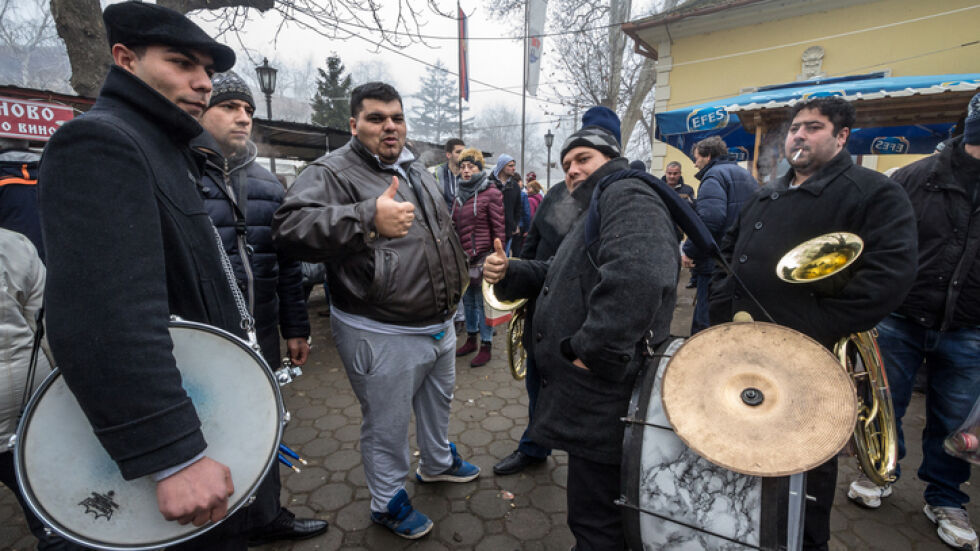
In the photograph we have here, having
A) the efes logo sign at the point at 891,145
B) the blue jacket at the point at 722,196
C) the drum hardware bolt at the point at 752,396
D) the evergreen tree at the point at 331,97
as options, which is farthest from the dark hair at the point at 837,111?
the evergreen tree at the point at 331,97

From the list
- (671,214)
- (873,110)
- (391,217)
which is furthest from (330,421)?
(873,110)

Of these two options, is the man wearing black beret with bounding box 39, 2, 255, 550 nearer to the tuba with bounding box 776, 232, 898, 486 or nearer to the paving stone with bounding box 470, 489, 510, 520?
the paving stone with bounding box 470, 489, 510, 520

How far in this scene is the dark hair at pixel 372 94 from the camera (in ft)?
7.19

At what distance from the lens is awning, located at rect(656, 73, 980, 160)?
5668 mm

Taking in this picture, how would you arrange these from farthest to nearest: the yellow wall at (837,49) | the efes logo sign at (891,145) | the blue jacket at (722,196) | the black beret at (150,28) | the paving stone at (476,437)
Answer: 1. the yellow wall at (837,49)
2. the efes logo sign at (891,145)
3. the blue jacket at (722,196)
4. the paving stone at (476,437)
5. the black beret at (150,28)

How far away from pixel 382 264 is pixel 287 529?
62.9 inches

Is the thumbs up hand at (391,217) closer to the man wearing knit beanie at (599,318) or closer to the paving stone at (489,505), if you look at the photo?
the man wearing knit beanie at (599,318)

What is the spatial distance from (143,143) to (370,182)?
1.14 m

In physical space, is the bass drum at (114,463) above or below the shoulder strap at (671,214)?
below

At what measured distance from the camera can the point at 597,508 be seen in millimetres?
1729

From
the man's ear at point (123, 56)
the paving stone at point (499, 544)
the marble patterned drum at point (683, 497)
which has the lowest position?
the paving stone at point (499, 544)

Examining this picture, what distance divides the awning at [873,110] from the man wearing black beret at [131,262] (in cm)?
623

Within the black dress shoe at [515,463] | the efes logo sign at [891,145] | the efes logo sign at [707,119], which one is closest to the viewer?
the black dress shoe at [515,463]

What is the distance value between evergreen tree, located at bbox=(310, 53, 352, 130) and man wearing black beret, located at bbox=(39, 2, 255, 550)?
952 inches
